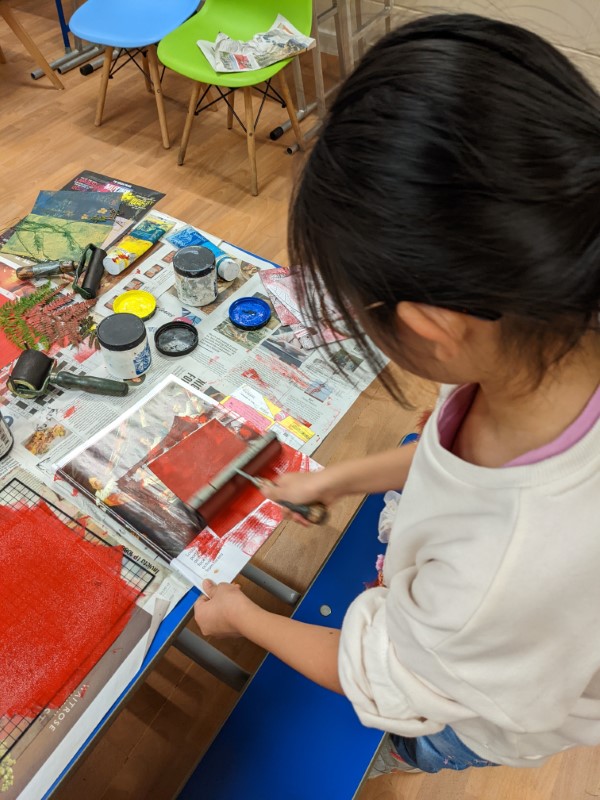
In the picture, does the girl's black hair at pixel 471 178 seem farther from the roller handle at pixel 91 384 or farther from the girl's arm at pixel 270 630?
the roller handle at pixel 91 384

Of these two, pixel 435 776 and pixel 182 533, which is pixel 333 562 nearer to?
pixel 182 533

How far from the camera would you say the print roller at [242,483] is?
866 millimetres

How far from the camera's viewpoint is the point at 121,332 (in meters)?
1.02

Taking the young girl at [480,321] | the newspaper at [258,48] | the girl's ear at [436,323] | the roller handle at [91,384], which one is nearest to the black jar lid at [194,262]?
the roller handle at [91,384]

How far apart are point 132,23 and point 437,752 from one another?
107 inches


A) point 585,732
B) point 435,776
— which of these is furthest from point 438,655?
point 435,776

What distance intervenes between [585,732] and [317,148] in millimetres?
679

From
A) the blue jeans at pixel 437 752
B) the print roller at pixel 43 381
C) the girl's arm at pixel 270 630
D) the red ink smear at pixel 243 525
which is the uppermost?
the print roller at pixel 43 381

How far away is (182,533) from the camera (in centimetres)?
87

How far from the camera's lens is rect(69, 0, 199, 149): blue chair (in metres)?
2.30

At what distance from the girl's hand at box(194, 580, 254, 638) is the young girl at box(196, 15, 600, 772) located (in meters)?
0.23

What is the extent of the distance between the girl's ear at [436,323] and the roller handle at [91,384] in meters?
0.69

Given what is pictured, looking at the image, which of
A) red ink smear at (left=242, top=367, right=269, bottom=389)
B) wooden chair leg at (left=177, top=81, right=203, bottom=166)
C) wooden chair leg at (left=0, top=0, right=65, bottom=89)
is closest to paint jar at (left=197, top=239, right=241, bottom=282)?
red ink smear at (left=242, top=367, right=269, bottom=389)

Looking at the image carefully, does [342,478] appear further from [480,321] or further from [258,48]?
[258,48]
